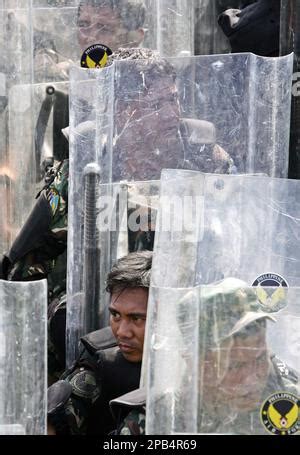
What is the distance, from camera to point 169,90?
4.14 m

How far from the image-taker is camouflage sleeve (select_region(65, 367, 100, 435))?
352 cm

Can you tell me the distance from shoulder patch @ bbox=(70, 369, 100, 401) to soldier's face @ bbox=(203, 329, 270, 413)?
614mm

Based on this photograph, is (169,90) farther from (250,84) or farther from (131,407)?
(131,407)

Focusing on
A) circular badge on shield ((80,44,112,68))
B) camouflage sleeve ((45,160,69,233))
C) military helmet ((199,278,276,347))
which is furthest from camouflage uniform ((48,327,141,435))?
circular badge on shield ((80,44,112,68))

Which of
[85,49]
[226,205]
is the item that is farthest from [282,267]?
[85,49]

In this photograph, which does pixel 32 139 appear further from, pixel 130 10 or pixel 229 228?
pixel 229 228

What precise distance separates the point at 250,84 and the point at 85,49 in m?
0.96

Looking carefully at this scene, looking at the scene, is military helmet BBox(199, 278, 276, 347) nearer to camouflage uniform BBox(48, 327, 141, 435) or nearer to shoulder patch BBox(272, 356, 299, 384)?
shoulder patch BBox(272, 356, 299, 384)

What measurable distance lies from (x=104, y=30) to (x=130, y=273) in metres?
1.49

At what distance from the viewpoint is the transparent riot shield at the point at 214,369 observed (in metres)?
3.03

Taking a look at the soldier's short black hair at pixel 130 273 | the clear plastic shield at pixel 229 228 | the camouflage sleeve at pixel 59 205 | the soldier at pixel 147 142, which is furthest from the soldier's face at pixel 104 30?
the soldier's short black hair at pixel 130 273

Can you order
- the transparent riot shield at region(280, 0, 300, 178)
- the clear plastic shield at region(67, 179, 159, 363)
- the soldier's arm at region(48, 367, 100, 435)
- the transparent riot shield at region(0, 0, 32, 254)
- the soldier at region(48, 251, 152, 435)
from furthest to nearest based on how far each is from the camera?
1. the transparent riot shield at region(0, 0, 32, 254)
2. the transparent riot shield at region(280, 0, 300, 178)
3. the clear plastic shield at region(67, 179, 159, 363)
4. the soldier at region(48, 251, 152, 435)
5. the soldier's arm at region(48, 367, 100, 435)

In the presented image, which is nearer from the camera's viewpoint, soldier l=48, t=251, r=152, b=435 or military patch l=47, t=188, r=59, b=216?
soldier l=48, t=251, r=152, b=435

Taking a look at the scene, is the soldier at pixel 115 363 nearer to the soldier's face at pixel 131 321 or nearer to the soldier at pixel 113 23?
the soldier's face at pixel 131 321
